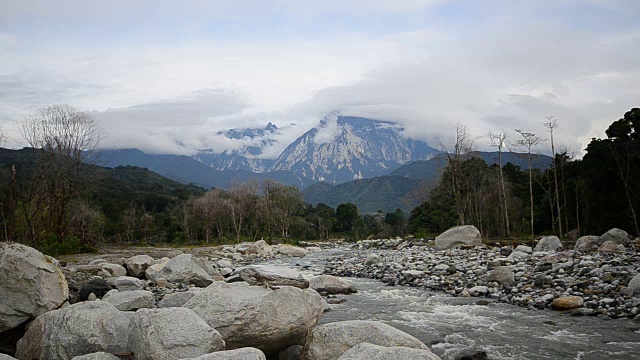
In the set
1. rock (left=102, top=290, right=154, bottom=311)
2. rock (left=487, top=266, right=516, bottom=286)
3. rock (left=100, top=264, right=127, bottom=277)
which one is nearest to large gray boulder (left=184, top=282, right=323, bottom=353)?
rock (left=102, top=290, right=154, bottom=311)

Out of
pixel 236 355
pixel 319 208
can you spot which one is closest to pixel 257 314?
pixel 236 355

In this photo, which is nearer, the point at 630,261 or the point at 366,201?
the point at 630,261

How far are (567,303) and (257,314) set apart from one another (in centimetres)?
941

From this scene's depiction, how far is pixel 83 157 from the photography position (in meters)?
29.5

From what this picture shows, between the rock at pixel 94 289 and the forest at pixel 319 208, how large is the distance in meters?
10.3

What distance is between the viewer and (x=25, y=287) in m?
8.86

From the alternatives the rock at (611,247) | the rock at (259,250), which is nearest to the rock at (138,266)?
the rock at (259,250)

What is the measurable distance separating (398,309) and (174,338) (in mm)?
9034

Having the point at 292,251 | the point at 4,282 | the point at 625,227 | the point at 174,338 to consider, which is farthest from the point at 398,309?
the point at 292,251

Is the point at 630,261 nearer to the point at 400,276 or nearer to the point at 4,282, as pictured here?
the point at 400,276

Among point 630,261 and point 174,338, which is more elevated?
point 174,338

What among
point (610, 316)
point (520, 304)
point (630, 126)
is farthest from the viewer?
point (630, 126)

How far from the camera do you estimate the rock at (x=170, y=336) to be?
5.77 meters

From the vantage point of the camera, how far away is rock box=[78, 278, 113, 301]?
13.1m
